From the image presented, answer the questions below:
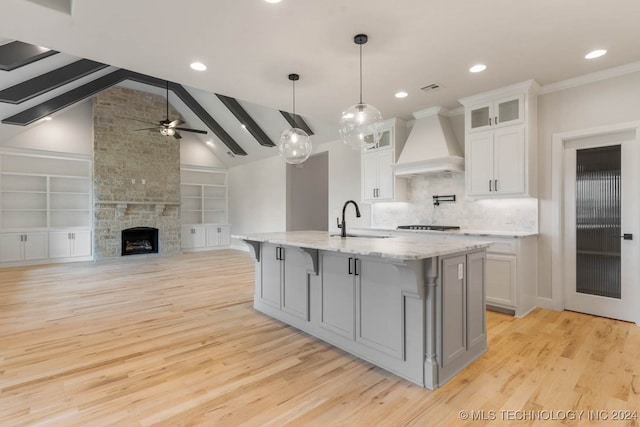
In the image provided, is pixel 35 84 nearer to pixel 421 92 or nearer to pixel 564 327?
pixel 421 92

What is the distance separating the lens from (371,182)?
580 centimetres

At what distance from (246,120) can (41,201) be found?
5454 millimetres

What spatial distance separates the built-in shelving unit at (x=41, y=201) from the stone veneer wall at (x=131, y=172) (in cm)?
47

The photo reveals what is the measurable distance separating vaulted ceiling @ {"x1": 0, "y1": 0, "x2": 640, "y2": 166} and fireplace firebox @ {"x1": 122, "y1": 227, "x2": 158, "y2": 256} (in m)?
6.43

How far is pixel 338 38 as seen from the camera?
9.82ft

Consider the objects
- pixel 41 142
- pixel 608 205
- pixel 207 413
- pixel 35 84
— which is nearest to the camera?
pixel 207 413

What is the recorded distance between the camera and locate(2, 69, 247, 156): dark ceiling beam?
21.1 feet

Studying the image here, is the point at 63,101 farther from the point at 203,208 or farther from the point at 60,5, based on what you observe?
the point at 60,5

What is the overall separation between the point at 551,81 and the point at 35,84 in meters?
7.71

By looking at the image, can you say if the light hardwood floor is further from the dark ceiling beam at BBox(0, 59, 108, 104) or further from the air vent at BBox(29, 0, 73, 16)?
the dark ceiling beam at BBox(0, 59, 108, 104)

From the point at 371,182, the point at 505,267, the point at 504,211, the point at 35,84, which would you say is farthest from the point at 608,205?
the point at 35,84

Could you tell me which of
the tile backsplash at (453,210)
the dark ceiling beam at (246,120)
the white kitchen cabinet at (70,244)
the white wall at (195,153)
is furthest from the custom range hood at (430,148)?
the white kitchen cabinet at (70,244)

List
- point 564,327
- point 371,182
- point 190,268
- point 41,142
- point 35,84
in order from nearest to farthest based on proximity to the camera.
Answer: point 564,327 → point 35,84 → point 371,182 → point 190,268 → point 41,142

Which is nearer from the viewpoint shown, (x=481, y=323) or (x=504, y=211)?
(x=481, y=323)
